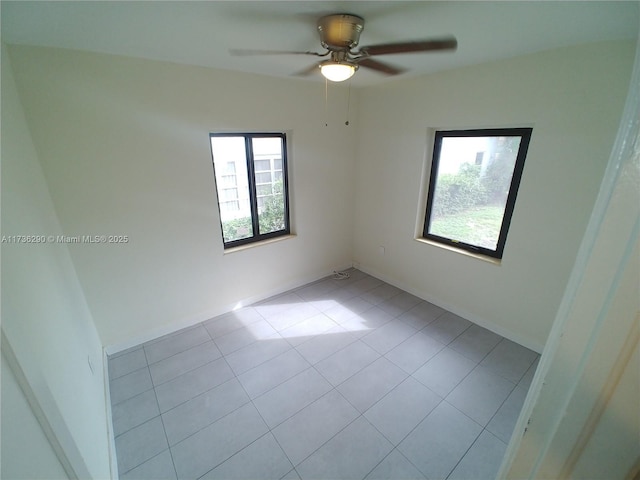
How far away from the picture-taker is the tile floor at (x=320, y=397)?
1.58 metres

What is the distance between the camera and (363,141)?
11.1 feet

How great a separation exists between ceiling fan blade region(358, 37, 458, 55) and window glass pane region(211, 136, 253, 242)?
1.63 metres

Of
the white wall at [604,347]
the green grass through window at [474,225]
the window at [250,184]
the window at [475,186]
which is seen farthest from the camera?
the window at [250,184]

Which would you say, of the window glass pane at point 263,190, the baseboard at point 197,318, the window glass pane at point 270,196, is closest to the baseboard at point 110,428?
the baseboard at point 197,318

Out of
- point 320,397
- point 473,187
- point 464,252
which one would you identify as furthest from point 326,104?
point 320,397

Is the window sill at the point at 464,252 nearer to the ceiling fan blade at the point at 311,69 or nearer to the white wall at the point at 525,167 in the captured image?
the white wall at the point at 525,167

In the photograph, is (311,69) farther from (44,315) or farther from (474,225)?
(474,225)

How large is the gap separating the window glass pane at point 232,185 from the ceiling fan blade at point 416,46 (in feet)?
5.35

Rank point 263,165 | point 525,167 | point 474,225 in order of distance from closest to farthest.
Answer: point 525,167 → point 474,225 → point 263,165

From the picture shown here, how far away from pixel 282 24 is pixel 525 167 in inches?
82.5

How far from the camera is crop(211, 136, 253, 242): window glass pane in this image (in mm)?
2633

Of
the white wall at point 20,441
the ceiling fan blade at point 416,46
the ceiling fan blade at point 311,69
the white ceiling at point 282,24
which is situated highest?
the white ceiling at point 282,24

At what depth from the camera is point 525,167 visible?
2168 millimetres

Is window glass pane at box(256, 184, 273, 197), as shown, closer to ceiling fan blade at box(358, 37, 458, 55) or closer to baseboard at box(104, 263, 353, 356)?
baseboard at box(104, 263, 353, 356)
